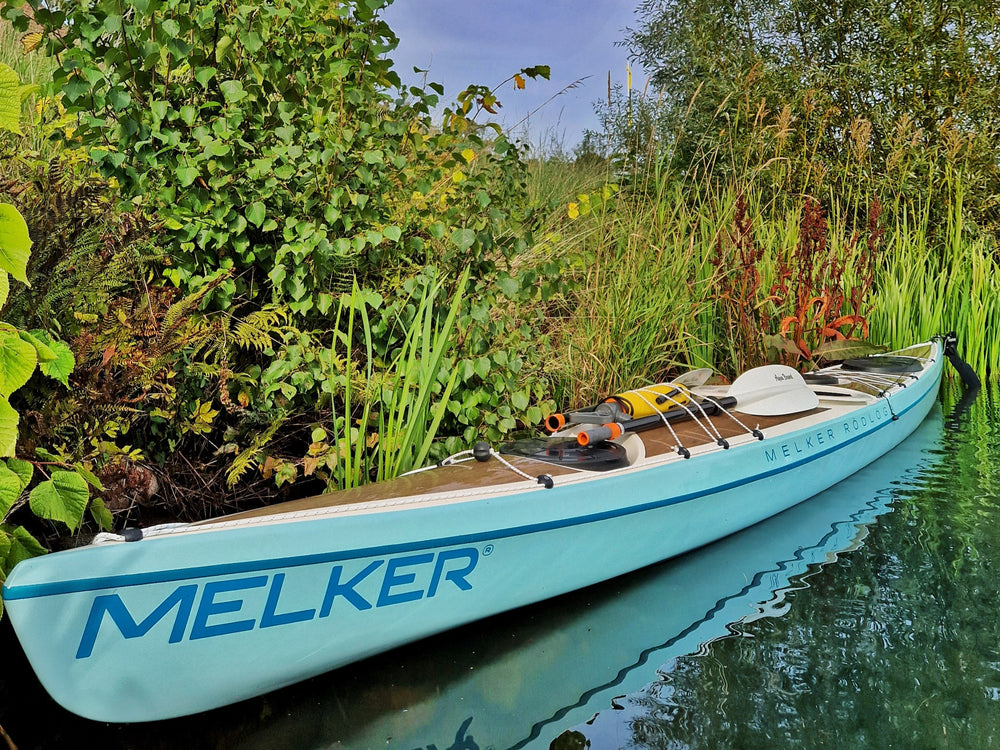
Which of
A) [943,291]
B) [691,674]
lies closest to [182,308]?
[691,674]

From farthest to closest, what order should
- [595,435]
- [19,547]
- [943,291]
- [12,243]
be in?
[943,291], [595,435], [19,547], [12,243]

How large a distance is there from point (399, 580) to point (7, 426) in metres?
1.06

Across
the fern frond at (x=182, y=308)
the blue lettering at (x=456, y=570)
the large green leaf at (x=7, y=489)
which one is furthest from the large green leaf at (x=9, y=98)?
the blue lettering at (x=456, y=570)

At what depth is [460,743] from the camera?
207cm

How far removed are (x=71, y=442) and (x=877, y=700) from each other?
2.63 meters

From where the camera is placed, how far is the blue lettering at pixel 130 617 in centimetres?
181

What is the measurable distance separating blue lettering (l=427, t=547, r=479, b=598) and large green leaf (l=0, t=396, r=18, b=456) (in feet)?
3.73

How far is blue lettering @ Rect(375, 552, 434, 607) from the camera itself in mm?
2223

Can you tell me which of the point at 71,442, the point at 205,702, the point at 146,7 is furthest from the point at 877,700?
the point at 146,7

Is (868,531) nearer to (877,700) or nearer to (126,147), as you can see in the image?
(877,700)

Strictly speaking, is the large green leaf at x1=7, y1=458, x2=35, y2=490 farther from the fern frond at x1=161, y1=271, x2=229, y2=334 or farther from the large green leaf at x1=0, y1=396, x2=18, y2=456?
the fern frond at x1=161, y1=271, x2=229, y2=334

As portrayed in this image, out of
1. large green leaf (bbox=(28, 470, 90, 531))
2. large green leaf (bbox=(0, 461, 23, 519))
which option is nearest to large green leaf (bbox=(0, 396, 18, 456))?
large green leaf (bbox=(0, 461, 23, 519))

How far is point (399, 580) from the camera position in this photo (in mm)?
2246

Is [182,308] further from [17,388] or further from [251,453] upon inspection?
[17,388]
